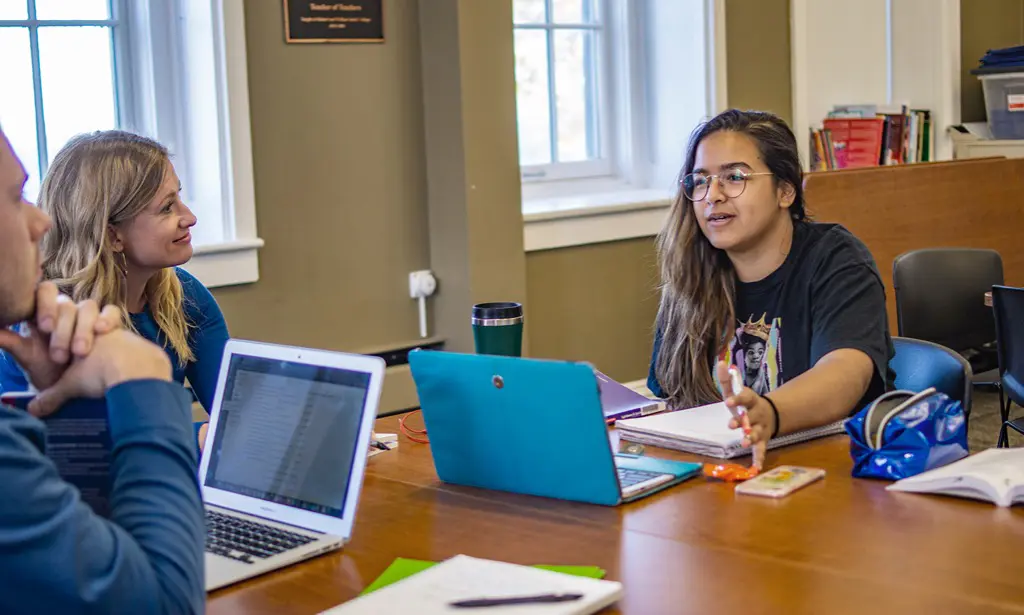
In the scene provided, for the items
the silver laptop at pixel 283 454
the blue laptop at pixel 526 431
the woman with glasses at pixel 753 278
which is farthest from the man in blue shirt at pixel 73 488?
the woman with glasses at pixel 753 278

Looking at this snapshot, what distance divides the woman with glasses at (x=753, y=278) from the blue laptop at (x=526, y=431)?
539 millimetres

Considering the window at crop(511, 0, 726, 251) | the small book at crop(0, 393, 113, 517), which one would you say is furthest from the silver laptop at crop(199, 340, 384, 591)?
the window at crop(511, 0, 726, 251)

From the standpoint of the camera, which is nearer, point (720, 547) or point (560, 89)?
point (720, 547)

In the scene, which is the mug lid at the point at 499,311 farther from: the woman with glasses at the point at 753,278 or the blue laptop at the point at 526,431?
the woman with glasses at the point at 753,278

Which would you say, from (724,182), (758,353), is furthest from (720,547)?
(724,182)

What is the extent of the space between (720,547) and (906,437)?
43 centimetres

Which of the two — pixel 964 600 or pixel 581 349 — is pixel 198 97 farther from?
pixel 964 600

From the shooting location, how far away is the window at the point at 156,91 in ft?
11.1

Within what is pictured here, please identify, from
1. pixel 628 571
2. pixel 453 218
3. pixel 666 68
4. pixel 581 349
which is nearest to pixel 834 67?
pixel 666 68

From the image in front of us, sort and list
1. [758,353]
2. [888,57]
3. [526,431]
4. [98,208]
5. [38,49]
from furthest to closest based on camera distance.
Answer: [888,57], [38,49], [758,353], [98,208], [526,431]

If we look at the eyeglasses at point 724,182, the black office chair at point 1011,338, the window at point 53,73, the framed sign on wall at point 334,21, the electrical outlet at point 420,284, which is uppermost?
the framed sign on wall at point 334,21

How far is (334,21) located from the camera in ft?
12.3

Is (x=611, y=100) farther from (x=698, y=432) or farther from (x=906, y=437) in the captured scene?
(x=906, y=437)

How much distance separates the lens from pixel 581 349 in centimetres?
448
